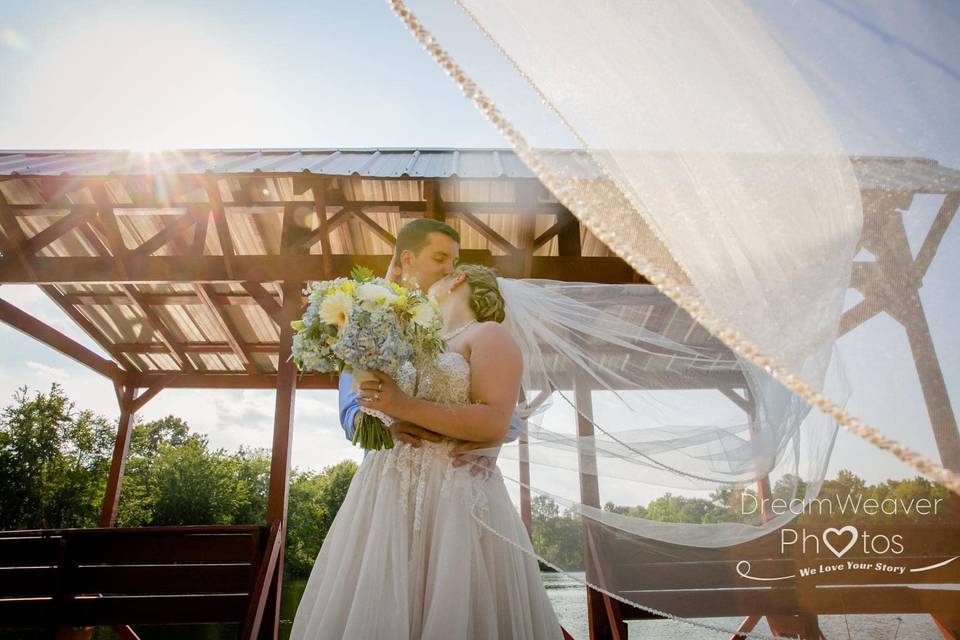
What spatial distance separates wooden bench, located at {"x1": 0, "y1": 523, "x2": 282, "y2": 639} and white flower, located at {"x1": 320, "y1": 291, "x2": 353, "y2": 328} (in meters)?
4.06

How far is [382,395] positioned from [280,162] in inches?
207

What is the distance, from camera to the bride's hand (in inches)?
69.0

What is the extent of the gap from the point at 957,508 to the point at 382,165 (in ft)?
18.6

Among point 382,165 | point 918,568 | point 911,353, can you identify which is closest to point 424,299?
point 911,353

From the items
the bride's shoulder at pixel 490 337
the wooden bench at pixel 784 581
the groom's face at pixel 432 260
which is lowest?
the wooden bench at pixel 784 581

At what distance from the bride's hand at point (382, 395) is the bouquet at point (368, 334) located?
0.8 inches

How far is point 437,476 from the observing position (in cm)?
194

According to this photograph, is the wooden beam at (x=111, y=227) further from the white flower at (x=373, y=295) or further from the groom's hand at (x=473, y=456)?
the groom's hand at (x=473, y=456)

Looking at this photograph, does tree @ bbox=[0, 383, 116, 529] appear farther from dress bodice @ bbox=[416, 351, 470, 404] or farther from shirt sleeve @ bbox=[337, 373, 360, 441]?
dress bodice @ bbox=[416, 351, 470, 404]

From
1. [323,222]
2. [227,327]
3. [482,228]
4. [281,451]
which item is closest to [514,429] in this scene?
[482,228]

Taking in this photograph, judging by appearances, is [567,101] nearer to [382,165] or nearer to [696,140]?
[696,140]

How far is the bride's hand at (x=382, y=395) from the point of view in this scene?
175 cm

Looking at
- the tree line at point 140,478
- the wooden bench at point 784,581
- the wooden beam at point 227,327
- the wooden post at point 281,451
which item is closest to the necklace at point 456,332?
the wooden bench at point 784,581

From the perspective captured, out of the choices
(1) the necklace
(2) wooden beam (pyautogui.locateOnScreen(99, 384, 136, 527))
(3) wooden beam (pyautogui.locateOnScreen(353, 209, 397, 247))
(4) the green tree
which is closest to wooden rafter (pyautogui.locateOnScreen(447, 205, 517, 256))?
(3) wooden beam (pyautogui.locateOnScreen(353, 209, 397, 247))
